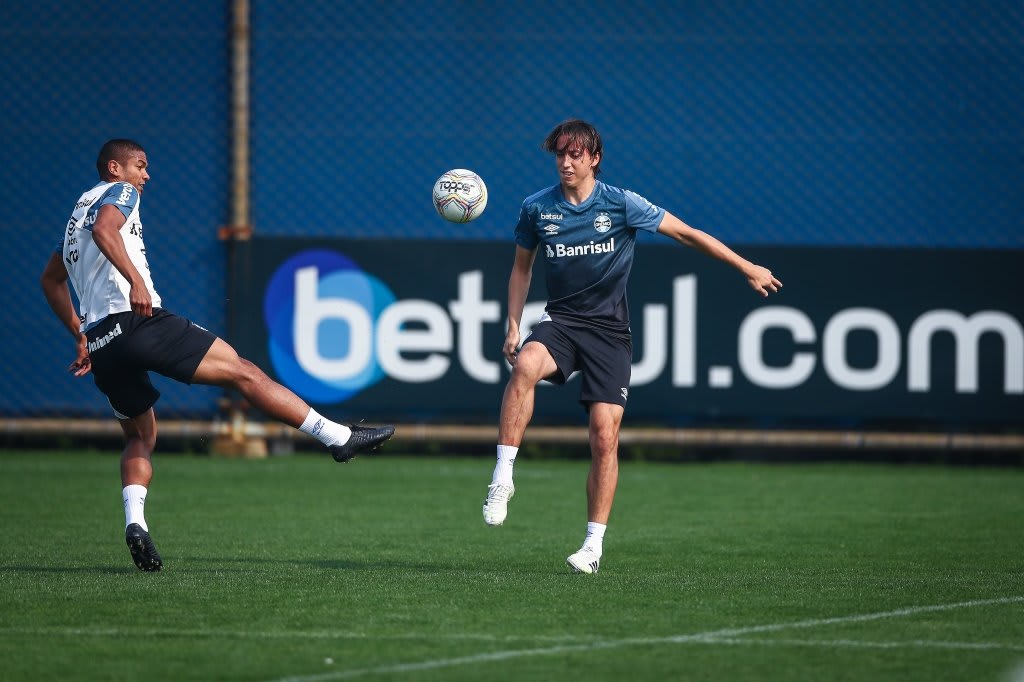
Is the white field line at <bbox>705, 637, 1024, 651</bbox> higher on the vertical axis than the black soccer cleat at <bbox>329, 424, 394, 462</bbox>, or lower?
lower

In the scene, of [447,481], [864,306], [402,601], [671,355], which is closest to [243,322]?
[447,481]

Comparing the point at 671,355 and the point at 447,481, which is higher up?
the point at 671,355

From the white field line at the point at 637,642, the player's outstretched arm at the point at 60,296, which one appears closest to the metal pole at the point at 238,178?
the player's outstretched arm at the point at 60,296

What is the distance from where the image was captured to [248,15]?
45.7 feet

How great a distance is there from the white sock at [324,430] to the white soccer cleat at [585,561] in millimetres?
1244

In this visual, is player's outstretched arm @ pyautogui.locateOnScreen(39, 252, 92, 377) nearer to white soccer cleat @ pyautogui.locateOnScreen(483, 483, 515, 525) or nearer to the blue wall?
white soccer cleat @ pyautogui.locateOnScreen(483, 483, 515, 525)

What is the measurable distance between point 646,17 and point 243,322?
473cm

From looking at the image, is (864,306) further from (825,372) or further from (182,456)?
(182,456)

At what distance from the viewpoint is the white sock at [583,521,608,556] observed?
23.5ft

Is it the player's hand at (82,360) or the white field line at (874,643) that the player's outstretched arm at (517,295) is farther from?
the white field line at (874,643)

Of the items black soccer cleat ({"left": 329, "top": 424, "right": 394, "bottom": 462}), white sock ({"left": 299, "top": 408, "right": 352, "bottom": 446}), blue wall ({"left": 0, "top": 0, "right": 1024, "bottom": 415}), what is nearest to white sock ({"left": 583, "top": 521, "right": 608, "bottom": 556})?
black soccer cleat ({"left": 329, "top": 424, "right": 394, "bottom": 462})

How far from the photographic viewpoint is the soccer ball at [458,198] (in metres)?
8.25

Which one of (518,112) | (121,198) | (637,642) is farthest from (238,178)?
(637,642)

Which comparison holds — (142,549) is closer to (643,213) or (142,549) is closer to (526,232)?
(526,232)
